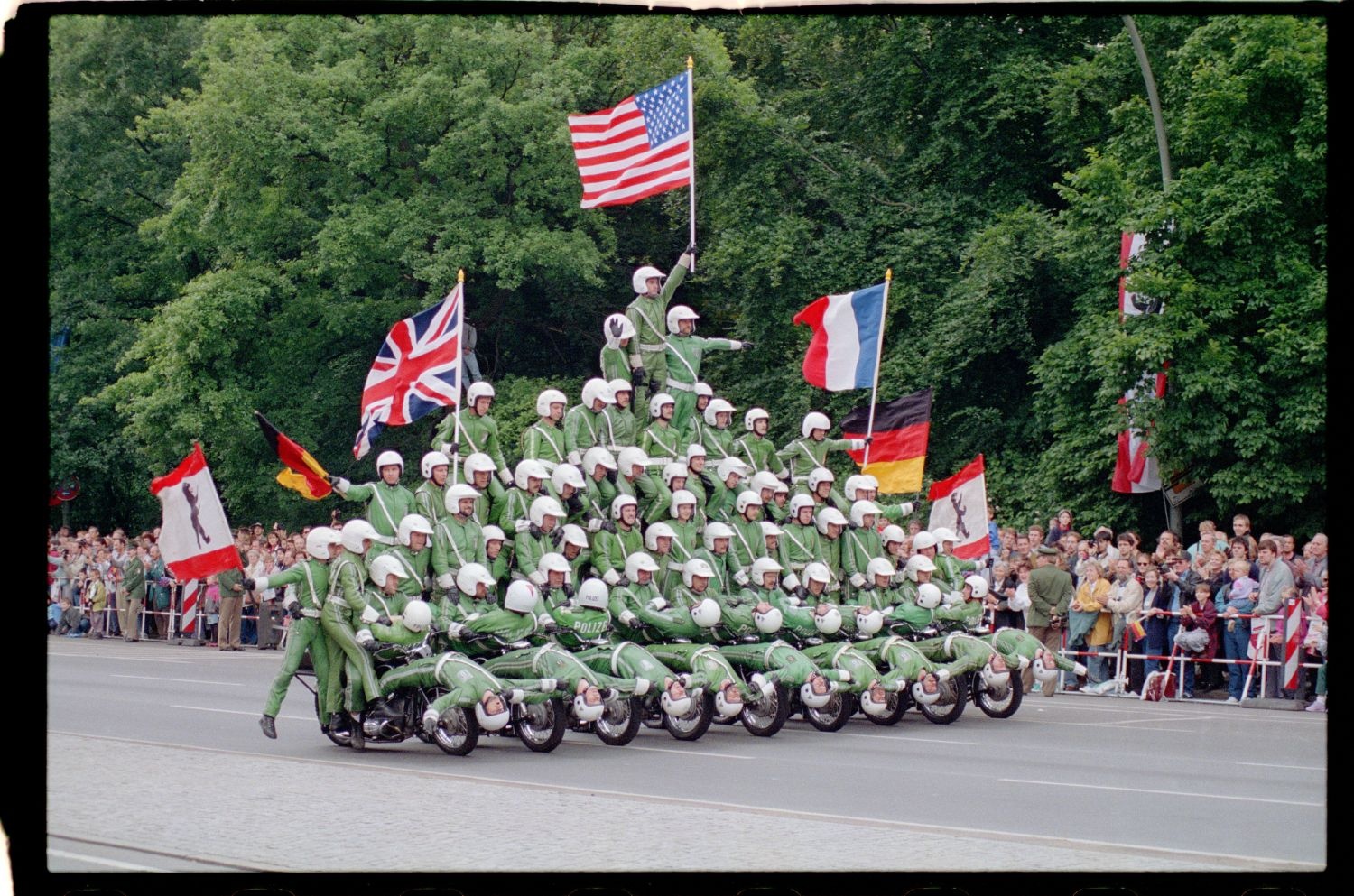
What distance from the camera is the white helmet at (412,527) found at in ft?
55.0

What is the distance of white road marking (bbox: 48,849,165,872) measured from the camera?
10245mm

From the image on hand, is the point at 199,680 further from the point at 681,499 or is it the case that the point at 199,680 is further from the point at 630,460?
the point at 681,499

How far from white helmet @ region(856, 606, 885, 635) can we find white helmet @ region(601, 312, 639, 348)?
11.6 ft

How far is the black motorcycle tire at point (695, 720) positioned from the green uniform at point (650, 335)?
3.99 metres

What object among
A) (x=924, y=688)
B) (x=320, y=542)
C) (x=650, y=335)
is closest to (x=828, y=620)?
(x=924, y=688)

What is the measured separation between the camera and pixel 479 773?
1486 cm

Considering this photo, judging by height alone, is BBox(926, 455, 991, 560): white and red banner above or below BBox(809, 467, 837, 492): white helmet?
below

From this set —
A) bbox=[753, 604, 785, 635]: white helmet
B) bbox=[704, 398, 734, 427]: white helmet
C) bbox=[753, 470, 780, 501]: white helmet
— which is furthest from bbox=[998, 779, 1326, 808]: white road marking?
bbox=[704, 398, 734, 427]: white helmet

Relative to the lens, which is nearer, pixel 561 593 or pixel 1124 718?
pixel 561 593

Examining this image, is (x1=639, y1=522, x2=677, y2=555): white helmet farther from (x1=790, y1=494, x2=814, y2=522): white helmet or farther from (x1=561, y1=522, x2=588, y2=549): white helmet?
(x1=790, y1=494, x2=814, y2=522): white helmet

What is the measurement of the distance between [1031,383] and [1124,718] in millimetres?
10076

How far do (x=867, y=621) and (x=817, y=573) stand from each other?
0.64 meters

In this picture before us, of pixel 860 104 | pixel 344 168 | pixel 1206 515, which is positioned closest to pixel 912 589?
pixel 1206 515

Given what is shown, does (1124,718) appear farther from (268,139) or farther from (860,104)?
(268,139)
